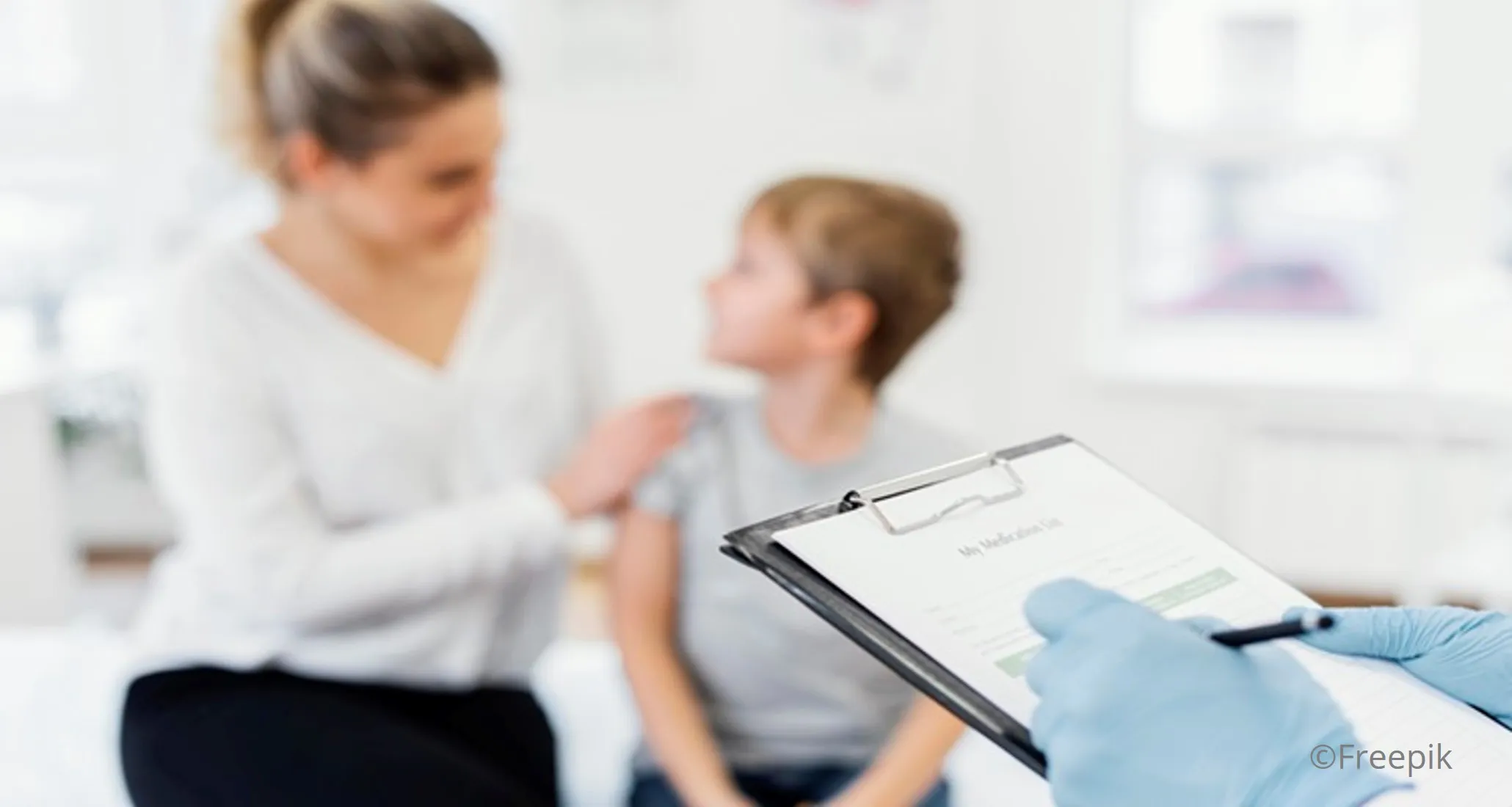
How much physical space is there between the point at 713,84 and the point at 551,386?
5.81ft

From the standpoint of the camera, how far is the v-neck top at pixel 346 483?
1.32 m

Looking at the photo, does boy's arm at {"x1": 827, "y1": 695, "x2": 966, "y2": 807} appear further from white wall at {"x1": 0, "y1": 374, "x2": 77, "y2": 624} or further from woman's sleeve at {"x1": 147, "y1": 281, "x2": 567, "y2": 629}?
white wall at {"x1": 0, "y1": 374, "x2": 77, "y2": 624}

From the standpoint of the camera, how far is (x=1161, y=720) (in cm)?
64

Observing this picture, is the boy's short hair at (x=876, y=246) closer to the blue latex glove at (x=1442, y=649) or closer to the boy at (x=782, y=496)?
the boy at (x=782, y=496)

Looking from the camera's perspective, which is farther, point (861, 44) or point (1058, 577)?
point (861, 44)

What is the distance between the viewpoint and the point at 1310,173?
3131 mm

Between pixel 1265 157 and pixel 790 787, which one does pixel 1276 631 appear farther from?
pixel 1265 157

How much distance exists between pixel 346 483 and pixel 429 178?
0.27 m

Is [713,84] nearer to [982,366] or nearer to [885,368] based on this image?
[982,366]

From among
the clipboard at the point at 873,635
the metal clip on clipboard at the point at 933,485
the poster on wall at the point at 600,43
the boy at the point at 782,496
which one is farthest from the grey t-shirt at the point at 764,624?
the poster on wall at the point at 600,43

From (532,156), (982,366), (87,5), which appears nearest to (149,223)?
(87,5)

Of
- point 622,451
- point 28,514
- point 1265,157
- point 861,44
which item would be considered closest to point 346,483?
point 622,451

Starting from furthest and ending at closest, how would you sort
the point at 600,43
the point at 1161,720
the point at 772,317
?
1. the point at 600,43
2. the point at 772,317
3. the point at 1161,720

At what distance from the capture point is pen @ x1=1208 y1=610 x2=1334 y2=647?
0.64 metres
